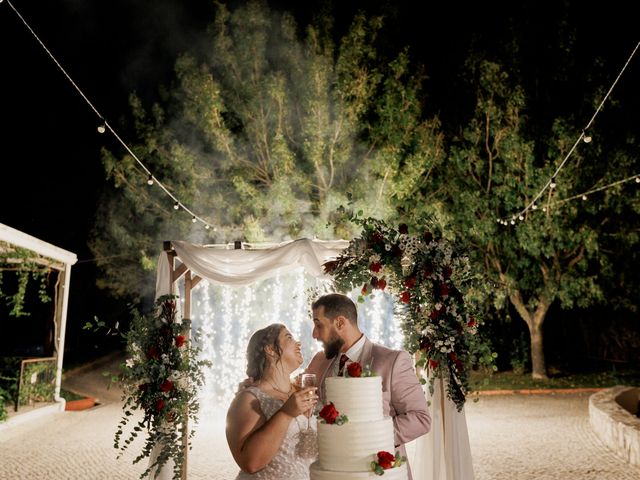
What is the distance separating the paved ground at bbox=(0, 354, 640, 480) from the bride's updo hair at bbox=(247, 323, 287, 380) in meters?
4.40

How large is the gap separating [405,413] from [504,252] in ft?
42.9

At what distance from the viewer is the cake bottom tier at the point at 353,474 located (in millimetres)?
2895

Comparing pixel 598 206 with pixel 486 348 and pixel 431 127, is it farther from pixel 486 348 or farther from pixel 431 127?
pixel 486 348

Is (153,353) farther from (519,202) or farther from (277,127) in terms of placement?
(519,202)

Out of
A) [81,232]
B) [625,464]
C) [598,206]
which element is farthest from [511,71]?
[81,232]

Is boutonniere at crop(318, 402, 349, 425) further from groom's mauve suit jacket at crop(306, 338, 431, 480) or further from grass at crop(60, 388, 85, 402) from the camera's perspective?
grass at crop(60, 388, 85, 402)

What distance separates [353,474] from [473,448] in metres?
6.31

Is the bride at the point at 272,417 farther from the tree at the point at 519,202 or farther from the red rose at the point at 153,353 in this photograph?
the tree at the point at 519,202

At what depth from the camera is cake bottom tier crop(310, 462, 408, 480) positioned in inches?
114

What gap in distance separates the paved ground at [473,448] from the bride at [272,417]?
435 cm

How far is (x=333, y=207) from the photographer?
13.9 metres

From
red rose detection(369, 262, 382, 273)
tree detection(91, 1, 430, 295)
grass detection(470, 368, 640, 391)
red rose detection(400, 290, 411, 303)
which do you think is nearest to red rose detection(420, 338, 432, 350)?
red rose detection(400, 290, 411, 303)

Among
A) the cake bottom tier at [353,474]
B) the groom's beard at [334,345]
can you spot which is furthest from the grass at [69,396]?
the cake bottom tier at [353,474]

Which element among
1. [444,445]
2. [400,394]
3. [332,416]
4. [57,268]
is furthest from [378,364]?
[57,268]
